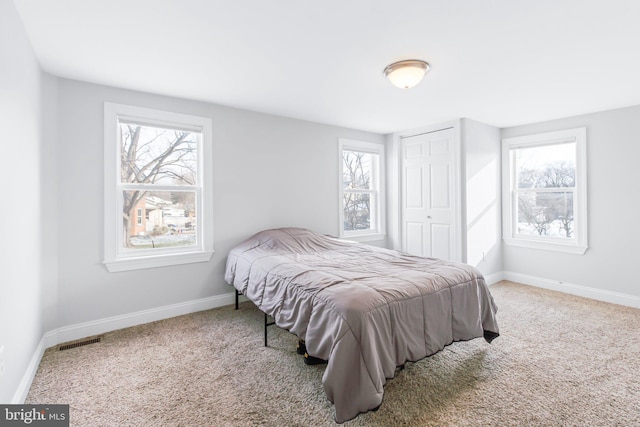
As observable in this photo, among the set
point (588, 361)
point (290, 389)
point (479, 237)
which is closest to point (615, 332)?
point (588, 361)

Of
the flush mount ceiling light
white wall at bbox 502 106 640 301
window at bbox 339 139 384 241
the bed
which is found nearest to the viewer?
the bed

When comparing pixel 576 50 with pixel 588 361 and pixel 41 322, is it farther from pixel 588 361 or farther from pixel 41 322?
pixel 41 322

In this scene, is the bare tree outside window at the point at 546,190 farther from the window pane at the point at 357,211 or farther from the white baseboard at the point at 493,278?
the window pane at the point at 357,211

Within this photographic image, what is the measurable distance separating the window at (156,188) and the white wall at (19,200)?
1.74ft

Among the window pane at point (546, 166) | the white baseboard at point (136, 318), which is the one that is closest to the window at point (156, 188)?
the white baseboard at point (136, 318)

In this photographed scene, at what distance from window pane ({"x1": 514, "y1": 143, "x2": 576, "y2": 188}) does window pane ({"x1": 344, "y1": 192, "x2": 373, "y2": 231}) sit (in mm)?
2307

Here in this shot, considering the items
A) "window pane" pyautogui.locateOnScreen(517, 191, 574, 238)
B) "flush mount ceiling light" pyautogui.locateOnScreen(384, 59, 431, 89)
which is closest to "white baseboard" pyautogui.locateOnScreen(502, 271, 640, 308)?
"window pane" pyautogui.locateOnScreen(517, 191, 574, 238)

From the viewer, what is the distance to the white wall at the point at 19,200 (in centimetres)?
159

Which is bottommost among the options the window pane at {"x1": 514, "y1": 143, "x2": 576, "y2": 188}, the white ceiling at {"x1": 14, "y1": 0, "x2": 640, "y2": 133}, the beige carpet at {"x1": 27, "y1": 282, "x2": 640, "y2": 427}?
the beige carpet at {"x1": 27, "y1": 282, "x2": 640, "y2": 427}

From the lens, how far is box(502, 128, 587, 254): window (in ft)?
12.8

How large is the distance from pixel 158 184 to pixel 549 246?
201 inches

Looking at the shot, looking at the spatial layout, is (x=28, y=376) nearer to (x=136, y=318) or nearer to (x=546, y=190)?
(x=136, y=318)

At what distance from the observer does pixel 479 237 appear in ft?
14.0

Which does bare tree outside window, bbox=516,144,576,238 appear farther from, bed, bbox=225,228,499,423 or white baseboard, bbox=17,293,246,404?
white baseboard, bbox=17,293,246,404
